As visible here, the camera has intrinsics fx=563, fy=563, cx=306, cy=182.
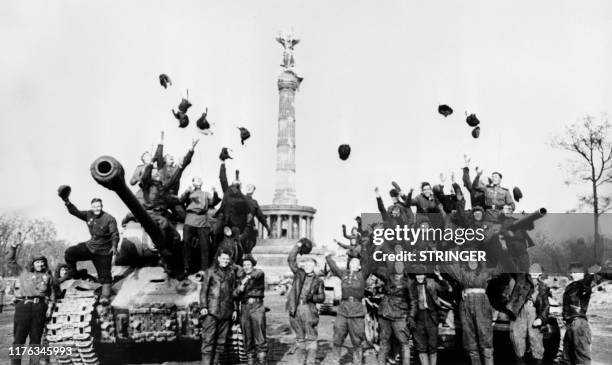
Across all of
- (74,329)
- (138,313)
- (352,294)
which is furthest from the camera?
(352,294)

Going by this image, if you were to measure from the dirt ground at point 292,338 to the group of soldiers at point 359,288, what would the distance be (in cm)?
65

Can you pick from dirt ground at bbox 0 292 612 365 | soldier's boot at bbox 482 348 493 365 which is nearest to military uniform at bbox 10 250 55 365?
dirt ground at bbox 0 292 612 365

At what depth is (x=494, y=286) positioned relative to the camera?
27.4 ft

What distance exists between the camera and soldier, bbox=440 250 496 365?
727 cm

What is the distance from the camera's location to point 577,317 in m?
7.55

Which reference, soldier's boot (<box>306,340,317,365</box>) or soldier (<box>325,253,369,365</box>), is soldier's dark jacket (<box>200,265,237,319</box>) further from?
soldier (<box>325,253,369,365</box>)

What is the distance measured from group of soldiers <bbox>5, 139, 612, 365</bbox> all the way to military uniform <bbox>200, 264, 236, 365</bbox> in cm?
1

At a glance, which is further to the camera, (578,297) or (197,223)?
(197,223)

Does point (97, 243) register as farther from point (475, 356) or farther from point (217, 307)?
point (475, 356)

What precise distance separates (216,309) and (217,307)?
0.03 meters

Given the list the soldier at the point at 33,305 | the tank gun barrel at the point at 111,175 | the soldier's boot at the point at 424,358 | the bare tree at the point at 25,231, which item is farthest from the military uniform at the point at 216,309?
the bare tree at the point at 25,231

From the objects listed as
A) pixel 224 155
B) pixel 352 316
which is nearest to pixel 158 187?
pixel 224 155

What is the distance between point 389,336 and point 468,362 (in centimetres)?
196

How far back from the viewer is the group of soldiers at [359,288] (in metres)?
7.41
